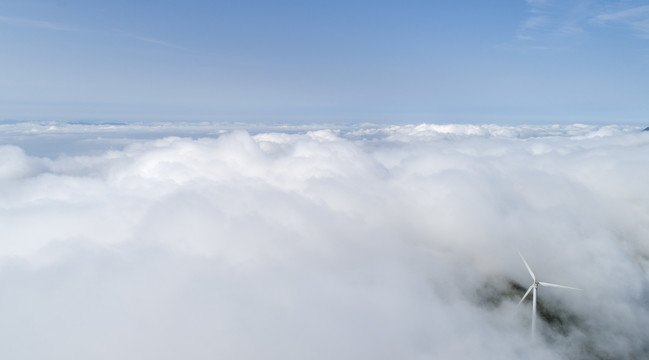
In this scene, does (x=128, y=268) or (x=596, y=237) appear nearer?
(x=128, y=268)

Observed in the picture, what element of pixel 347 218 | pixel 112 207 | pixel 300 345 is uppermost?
pixel 112 207

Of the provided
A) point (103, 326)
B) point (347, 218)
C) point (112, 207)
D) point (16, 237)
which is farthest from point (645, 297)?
point (16, 237)

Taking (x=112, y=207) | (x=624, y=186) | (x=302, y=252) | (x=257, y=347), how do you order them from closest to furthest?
(x=257, y=347), (x=302, y=252), (x=112, y=207), (x=624, y=186)

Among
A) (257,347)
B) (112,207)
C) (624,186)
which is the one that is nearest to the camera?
(257,347)

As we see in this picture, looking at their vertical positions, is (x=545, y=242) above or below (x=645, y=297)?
above

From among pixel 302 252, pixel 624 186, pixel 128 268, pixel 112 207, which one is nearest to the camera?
pixel 128 268

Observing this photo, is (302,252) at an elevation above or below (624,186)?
below

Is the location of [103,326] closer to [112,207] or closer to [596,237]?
[112,207]

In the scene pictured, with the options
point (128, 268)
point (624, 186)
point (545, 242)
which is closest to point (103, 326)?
point (128, 268)

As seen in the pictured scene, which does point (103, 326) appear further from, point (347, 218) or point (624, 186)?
point (624, 186)
